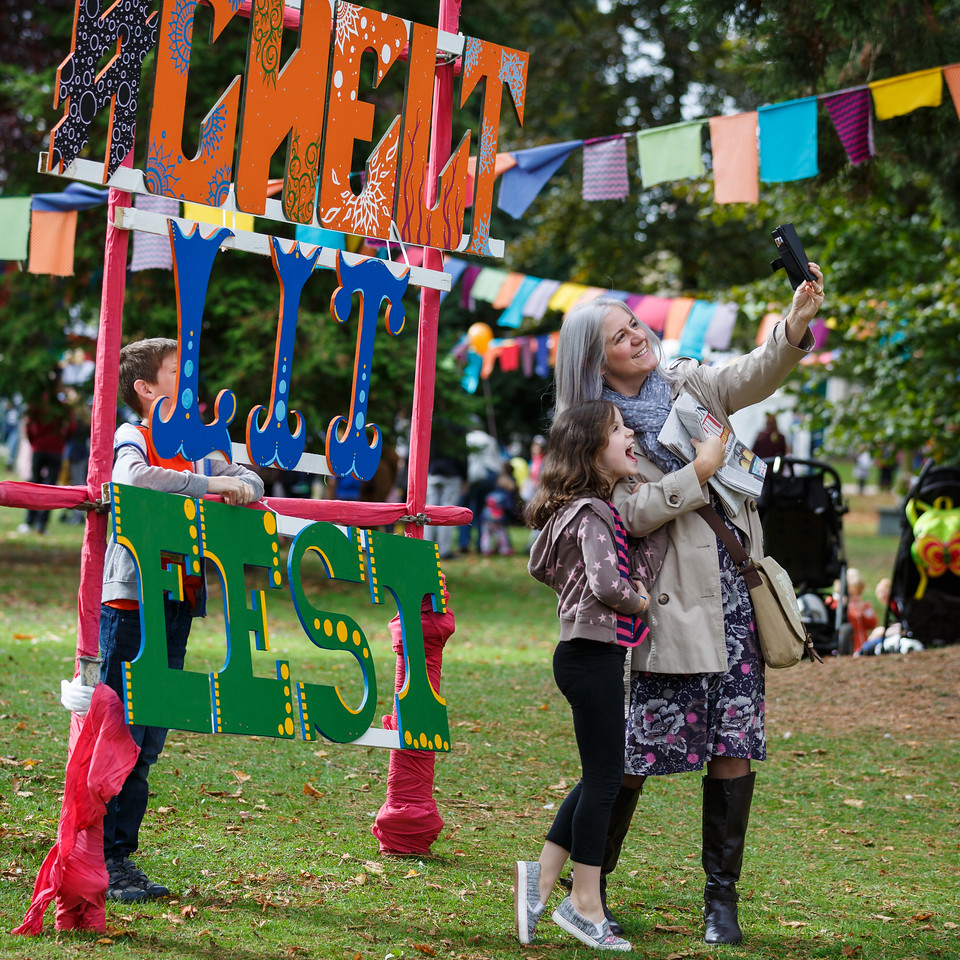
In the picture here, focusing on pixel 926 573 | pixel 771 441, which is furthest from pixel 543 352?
pixel 926 573

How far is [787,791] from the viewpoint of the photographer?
5566mm

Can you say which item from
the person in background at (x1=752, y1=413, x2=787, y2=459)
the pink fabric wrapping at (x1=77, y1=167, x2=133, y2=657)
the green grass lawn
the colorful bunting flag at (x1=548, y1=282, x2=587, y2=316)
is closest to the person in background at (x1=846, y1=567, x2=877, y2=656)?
the person in background at (x1=752, y1=413, x2=787, y2=459)

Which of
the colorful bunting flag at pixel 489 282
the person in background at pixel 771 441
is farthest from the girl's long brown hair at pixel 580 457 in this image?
the colorful bunting flag at pixel 489 282

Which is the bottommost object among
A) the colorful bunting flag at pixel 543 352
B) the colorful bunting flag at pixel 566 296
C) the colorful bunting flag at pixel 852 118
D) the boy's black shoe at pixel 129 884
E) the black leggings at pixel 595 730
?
the boy's black shoe at pixel 129 884

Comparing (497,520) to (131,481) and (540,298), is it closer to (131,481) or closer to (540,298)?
(540,298)

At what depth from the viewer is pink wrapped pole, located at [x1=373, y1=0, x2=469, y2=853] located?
4086 mm

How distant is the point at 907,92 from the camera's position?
6.30m

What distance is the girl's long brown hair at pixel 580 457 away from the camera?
3367 mm

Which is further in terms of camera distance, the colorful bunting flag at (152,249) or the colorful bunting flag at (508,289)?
the colorful bunting flag at (508,289)

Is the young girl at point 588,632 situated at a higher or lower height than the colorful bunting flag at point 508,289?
lower

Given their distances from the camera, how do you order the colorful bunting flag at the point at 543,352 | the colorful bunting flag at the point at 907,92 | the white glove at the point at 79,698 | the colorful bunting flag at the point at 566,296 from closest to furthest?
the white glove at the point at 79,698, the colorful bunting flag at the point at 907,92, the colorful bunting flag at the point at 566,296, the colorful bunting flag at the point at 543,352

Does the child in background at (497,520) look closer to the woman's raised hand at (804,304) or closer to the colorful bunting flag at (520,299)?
the colorful bunting flag at (520,299)

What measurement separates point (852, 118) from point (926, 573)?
11.6 feet

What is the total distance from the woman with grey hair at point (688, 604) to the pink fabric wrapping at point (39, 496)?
1434mm
